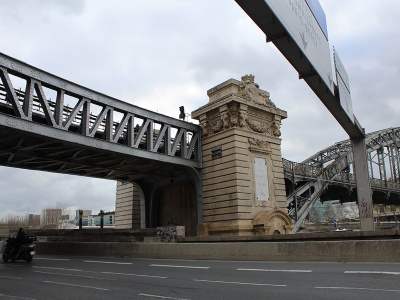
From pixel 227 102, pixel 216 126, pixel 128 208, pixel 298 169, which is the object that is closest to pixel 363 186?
pixel 227 102

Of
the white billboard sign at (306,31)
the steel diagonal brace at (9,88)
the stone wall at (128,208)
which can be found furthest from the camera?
the stone wall at (128,208)

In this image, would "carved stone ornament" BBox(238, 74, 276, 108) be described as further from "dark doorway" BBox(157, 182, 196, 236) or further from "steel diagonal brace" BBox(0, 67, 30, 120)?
"steel diagonal brace" BBox(0, 67, 30, 120)

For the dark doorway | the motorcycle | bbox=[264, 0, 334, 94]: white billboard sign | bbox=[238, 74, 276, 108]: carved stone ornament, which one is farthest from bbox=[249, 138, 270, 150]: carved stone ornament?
the motorcycle

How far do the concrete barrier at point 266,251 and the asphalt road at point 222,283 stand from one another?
0.57 meters

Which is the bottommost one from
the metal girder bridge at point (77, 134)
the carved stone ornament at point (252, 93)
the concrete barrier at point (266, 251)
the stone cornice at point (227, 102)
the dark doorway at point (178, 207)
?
the concrete barrier at point (266, 251)

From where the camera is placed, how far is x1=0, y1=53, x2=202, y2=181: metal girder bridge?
58.0 ft

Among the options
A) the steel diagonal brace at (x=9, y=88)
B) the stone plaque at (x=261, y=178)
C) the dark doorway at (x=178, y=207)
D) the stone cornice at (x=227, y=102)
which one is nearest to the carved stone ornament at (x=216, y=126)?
the stone cornice at (x=227, y=102)

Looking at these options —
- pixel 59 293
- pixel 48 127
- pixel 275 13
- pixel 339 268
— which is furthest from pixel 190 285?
pixel 48 127

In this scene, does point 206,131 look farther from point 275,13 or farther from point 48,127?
point 275,13

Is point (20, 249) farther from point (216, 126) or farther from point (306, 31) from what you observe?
point (306, 31)

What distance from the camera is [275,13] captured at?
8.38 metres

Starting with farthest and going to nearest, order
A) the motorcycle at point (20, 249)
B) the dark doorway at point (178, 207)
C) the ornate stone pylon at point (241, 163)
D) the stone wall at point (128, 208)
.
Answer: the stone wall at point (128, 208), the dark doorway at point (178, 207), the ornate stone pylon at point (241, 163), the motorcycle at point (20, 249)

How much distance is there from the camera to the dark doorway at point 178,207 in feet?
100

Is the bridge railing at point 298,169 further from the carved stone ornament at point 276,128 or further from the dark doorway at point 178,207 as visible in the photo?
the dark doorway at point 178,207
